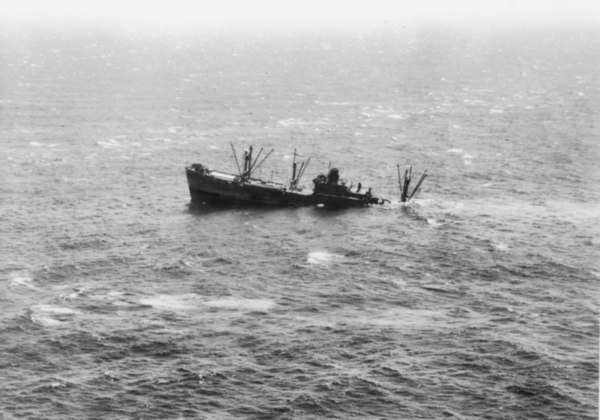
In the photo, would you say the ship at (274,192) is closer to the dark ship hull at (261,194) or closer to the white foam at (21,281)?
the dark ship hull at (261,194)

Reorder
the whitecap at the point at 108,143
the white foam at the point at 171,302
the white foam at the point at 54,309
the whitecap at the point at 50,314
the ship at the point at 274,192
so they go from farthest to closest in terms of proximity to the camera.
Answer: the whitecap at the point at 108,143
the ship at the point at 274,192
the white foam at the point at 171,302
the white foam at the point at 54,309
the whitecap at the point at 50,314

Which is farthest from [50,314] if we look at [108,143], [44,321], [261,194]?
[108,143]

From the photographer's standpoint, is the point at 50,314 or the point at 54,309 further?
the point at 54,309

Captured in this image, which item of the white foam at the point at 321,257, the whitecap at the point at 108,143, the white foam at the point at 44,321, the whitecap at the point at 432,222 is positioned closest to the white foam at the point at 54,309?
the white foam at the point at 44,321

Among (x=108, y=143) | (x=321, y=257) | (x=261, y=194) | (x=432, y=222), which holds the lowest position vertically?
(x=321, y=257)

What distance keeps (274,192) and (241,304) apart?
1844 inches

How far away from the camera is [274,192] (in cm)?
15662

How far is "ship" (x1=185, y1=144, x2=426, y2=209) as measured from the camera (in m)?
156

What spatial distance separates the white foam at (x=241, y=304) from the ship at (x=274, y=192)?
45.4 m

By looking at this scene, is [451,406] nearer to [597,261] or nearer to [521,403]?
[521,403]

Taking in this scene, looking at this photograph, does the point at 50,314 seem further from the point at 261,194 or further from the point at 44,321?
the point at 261,194

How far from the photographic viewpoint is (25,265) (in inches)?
4843

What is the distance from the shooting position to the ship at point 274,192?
513 ft

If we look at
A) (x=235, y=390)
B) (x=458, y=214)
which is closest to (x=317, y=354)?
(x=235, y=390)
